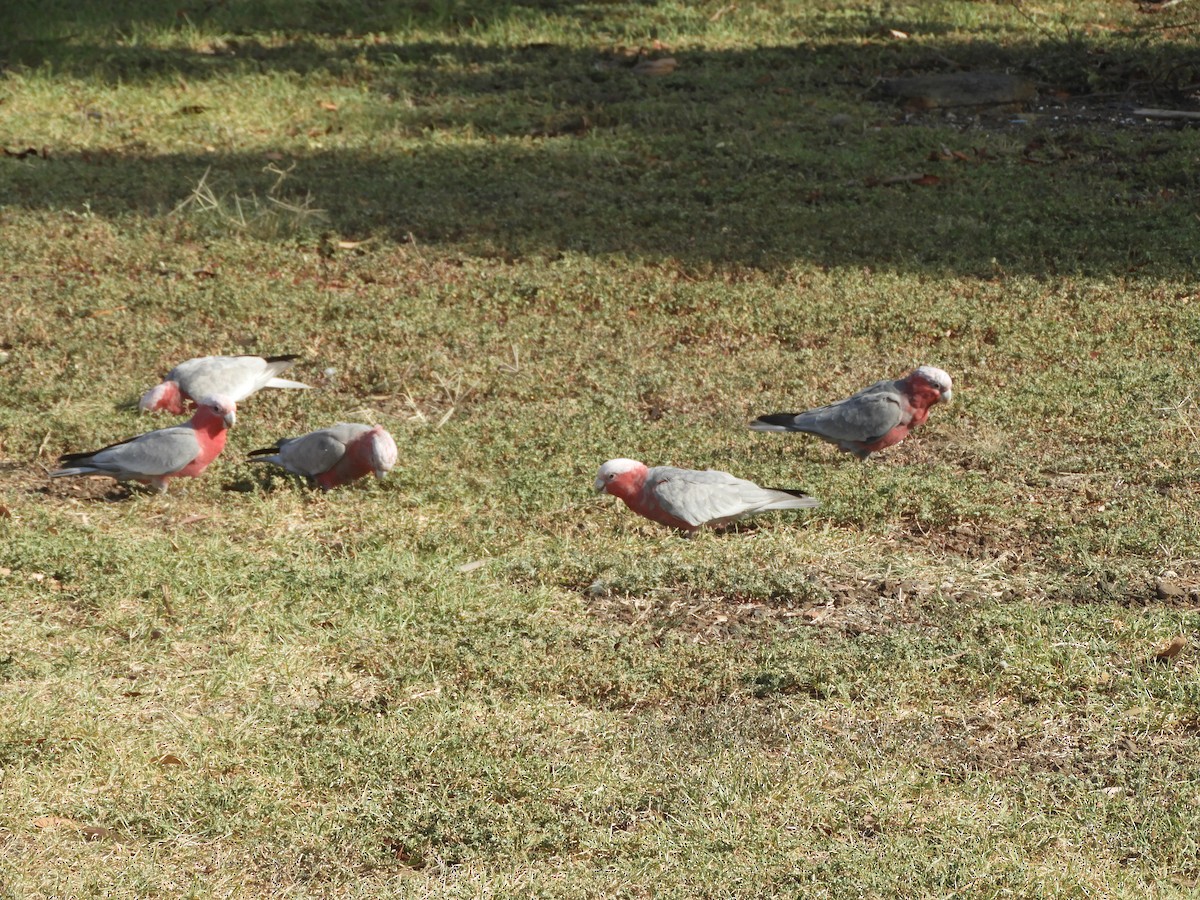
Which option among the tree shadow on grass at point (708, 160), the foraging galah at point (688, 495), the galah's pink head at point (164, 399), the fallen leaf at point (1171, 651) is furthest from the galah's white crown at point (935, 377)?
the galah's pink head at point (164, 399)

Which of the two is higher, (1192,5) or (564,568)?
(1192,5)

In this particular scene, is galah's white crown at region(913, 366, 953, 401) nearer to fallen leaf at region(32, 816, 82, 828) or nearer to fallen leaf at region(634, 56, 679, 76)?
fallen leaf at region(32, 816, 82, 828)

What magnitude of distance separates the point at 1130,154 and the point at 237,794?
9084 millimetres

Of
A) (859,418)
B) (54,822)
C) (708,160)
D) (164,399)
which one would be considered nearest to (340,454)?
(164,399)

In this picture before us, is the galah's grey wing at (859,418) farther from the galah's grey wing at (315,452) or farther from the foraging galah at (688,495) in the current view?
the galah's grey wing at (315,452)

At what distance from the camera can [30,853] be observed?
10.3 feet

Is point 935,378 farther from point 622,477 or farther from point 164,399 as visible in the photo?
point 164,399

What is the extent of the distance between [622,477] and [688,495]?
0.29 metres

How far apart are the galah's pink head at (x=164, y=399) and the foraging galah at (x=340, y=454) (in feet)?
2.90

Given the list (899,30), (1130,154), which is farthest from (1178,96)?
(899,30)

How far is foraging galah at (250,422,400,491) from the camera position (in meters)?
5.32

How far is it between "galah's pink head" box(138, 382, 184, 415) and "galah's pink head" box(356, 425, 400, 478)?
4.10 feet

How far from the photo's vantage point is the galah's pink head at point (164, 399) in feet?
19.9

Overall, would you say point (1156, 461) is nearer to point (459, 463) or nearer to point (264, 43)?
point (459, 463)
